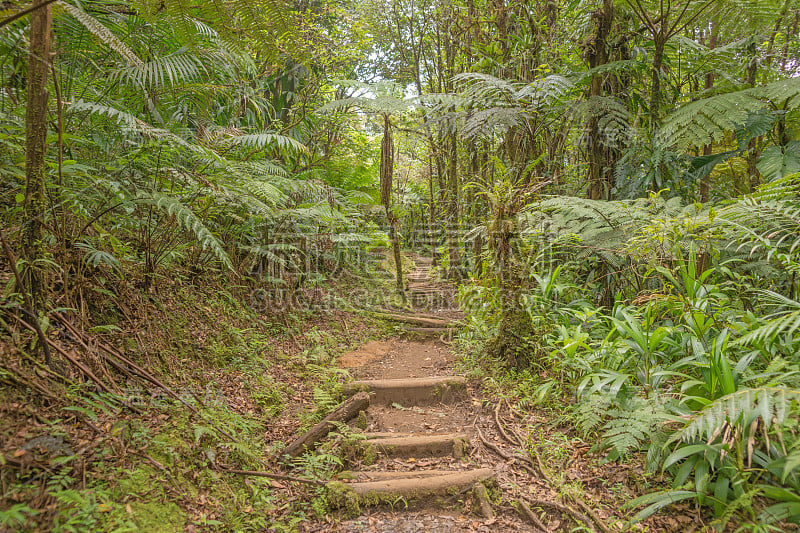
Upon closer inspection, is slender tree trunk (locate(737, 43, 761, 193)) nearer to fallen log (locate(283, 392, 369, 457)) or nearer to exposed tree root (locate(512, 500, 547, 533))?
exposed tree root (locate(512, 500, 547, 533))

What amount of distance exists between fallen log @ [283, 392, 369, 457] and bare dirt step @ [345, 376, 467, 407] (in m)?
0.16

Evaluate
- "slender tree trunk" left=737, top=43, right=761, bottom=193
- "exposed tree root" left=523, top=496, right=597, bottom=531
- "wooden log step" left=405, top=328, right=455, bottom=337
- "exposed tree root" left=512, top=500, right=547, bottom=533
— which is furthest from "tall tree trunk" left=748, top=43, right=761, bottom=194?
"exposed tree root" left=512, top=500, right=547, bottom=533

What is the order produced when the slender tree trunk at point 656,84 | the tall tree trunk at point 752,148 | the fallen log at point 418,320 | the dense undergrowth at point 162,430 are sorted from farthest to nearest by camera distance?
the fallen log at point 418,320 < the tall tree trunk at point 752,148 < the slender tree trunk at point 656,84 < the dense undergrowth at point 162,430

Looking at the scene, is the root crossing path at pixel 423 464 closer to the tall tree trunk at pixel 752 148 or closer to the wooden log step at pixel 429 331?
the wooden log step at pixel 429 331

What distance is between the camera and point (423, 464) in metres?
2.84

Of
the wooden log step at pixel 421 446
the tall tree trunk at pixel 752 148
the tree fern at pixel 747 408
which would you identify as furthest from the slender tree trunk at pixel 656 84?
the wooden log step at pixel 421 446

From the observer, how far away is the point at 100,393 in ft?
7.04

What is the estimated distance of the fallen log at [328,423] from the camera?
291 cm

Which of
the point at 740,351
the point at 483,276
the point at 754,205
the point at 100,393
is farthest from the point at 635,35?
the point at 100,393

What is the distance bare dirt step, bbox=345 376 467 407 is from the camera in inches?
152

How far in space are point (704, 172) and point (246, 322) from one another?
5059 mm

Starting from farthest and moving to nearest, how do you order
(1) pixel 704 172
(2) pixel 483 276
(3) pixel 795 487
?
(2) pixel 483 276 → (1) pixel 704 172 → (3) pixel 795 487

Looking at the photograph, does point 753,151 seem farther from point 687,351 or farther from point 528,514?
point 528,514

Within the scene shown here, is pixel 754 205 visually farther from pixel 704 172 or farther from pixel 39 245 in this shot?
pixel 39 245
